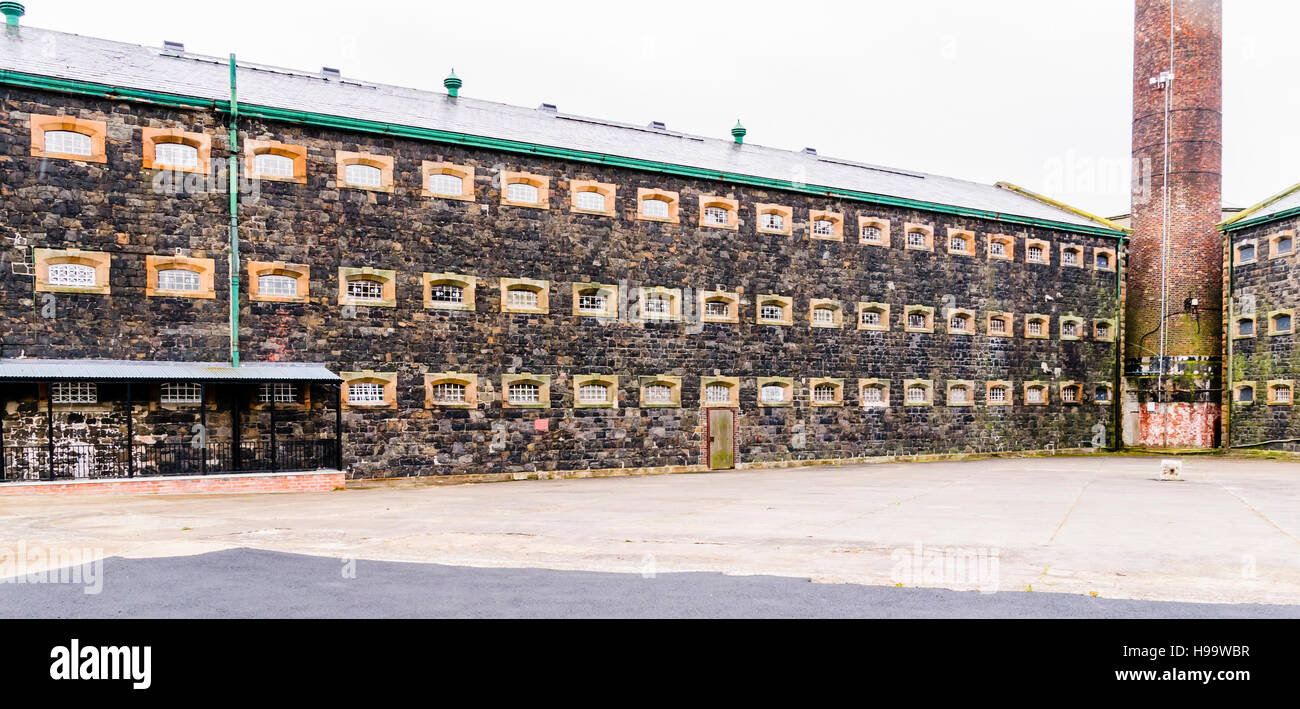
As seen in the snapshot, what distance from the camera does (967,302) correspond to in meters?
28.9

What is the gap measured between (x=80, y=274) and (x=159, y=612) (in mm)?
13716

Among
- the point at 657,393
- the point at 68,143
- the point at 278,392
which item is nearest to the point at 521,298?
the point at 657,393

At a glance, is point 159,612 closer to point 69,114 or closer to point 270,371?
point 270,371

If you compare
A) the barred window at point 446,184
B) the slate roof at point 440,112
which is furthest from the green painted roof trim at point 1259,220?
the barred window at point 446,184

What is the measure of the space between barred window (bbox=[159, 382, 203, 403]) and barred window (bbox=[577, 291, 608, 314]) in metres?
9.22

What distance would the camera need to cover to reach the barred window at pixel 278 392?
18312 millimetres

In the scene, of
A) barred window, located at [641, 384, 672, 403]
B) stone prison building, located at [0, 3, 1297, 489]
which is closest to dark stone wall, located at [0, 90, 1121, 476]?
stone prison building, located at [0, 3, 1297, 489]

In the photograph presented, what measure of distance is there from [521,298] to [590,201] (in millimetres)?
3388

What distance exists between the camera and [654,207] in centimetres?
2347

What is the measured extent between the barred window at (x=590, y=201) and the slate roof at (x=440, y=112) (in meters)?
1.16

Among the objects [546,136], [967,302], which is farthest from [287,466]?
[967,302]

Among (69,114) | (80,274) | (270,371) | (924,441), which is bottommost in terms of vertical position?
(924,441)

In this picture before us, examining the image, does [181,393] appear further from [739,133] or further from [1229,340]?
[1229,340]

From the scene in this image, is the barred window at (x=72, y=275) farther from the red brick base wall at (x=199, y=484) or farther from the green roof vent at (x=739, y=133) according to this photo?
the green roof vent at (x=739, y=133)
